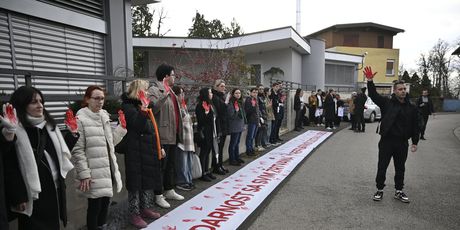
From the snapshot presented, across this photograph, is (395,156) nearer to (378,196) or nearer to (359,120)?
(378,196)

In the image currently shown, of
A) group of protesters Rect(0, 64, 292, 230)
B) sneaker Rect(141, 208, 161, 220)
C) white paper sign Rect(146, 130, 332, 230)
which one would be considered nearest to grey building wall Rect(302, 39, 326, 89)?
white paper sign Rect(146, 130, 332, 230)

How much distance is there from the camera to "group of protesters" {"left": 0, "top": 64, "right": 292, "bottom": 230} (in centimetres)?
255

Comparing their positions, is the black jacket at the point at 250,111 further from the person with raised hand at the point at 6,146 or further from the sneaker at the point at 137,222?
the person with raised hand at the point at 6,146

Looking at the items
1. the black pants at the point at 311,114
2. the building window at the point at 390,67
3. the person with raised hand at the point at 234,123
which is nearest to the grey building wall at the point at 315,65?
the black pants at the point at 311,114

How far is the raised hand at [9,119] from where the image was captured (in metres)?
2.38

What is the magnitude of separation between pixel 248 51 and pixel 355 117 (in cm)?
989

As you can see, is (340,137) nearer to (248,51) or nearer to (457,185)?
(457,185)

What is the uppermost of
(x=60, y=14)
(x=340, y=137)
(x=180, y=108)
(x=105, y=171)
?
(x=60, y=14)

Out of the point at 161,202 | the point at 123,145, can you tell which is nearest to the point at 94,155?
the point at 123,145

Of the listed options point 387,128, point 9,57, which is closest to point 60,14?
point 9,57

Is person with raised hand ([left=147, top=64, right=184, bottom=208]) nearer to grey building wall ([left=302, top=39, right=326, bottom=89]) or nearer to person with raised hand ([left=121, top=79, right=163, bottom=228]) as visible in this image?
person with raised hand ([left=121, top=79, right=163, bottom=228])

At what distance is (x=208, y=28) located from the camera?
126 ft

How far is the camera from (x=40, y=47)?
21.2ft

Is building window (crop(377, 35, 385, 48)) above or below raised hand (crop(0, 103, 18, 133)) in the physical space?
above
